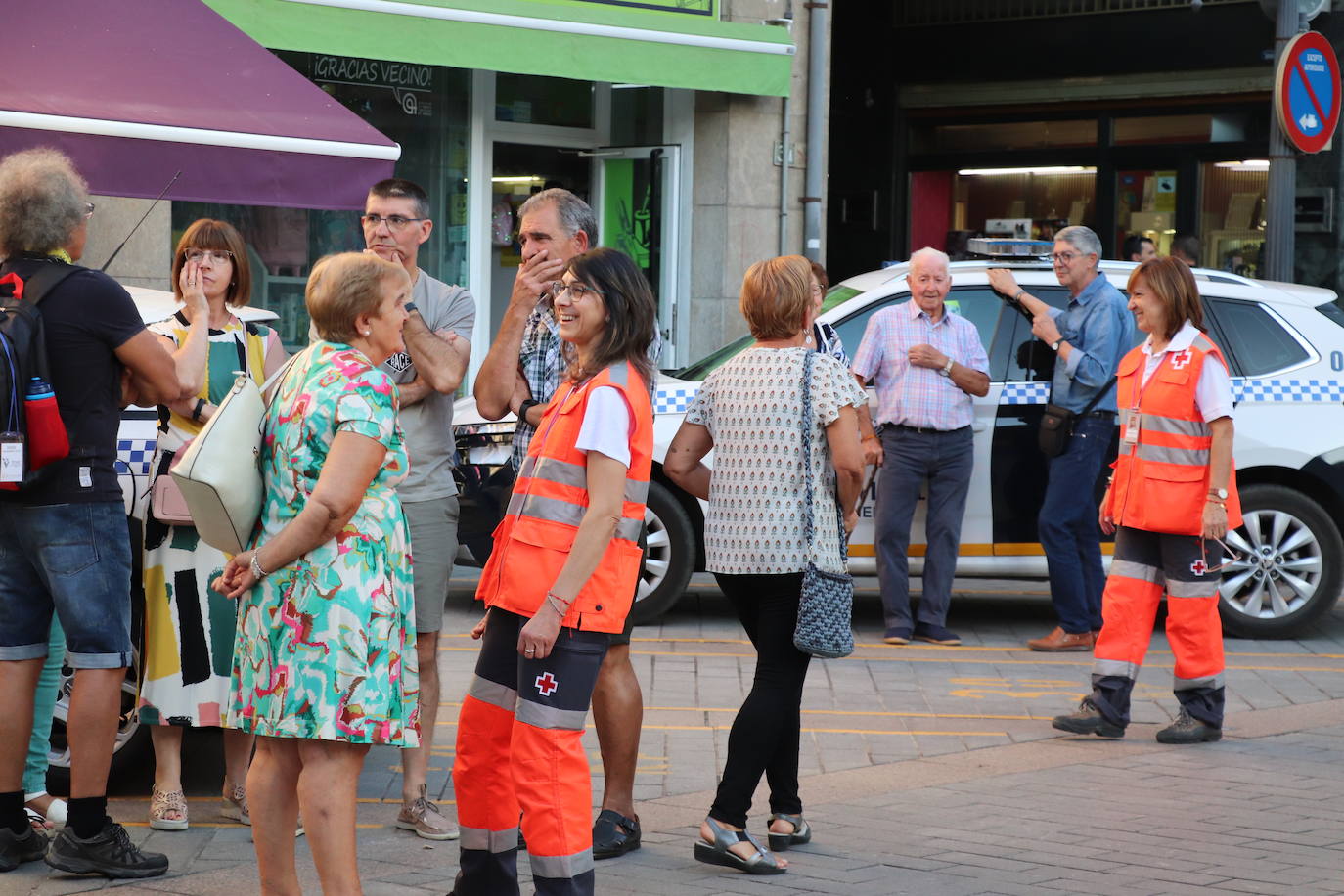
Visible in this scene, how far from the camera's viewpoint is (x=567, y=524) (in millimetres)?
4719

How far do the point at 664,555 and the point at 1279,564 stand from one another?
3.41 m

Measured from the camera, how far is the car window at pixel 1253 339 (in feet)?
32.8

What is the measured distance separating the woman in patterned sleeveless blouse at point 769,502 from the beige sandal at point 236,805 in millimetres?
1552

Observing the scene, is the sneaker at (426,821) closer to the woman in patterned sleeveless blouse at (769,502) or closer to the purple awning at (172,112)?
the woman in patterned sleeveless blouse at (769,502)

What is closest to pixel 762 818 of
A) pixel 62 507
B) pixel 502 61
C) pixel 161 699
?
pixel 161 699

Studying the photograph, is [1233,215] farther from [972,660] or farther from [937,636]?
[972,660]

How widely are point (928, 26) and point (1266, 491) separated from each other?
10.3 metres

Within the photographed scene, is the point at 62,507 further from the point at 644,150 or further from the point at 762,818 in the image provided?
the point at 644,150

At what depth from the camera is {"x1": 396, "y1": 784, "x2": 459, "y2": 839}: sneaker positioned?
5.81 meters

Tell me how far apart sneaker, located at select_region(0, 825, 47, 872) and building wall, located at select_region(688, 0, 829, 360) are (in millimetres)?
9853

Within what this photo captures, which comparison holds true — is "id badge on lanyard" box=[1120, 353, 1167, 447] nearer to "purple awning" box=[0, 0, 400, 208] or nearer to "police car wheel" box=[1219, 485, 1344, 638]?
"police car wheel" box=[1219, 485, 1344, 638]

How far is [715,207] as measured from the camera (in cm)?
1502

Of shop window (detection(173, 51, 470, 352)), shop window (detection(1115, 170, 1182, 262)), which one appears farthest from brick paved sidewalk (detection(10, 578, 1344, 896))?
shop window (detection(1115, 170, 1182, 262))

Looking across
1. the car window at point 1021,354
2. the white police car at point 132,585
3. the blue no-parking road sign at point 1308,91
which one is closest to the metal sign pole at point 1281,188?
the blue no-parking road sign at point 1308,91
